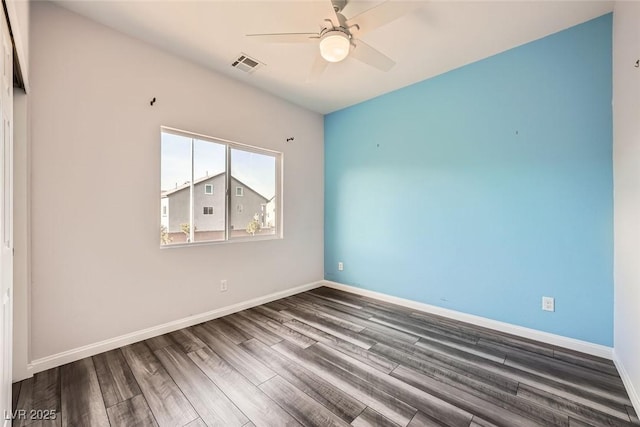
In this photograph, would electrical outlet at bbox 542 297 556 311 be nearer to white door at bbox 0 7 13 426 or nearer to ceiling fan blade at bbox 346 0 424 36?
ceiling fan blade at bbox 346 0 424 36

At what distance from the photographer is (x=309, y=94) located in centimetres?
367

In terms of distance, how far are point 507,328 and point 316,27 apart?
3421mm

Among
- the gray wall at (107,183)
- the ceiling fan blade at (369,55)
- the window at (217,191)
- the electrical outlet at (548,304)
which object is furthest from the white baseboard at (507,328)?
the ceiling fan blade at (369,55)

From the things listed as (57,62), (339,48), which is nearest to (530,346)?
(339,48)

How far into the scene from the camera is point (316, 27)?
237cm

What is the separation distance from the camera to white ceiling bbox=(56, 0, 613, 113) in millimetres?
2117

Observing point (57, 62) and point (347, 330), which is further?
point (347, 330)

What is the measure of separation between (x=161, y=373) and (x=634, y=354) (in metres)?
3.24

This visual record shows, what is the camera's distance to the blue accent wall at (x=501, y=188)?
2.29 metres

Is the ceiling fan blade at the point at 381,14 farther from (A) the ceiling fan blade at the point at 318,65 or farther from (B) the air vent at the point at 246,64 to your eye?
(B) the air vent at the point at 246,64

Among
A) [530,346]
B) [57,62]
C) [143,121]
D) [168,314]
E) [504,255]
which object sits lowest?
[530,346]

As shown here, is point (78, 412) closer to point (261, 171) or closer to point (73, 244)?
point (73, 244)

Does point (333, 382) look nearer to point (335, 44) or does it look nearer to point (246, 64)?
point (335, 44)

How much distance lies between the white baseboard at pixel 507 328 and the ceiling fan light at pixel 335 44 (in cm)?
288
